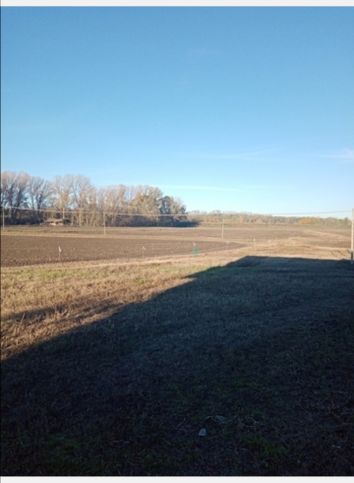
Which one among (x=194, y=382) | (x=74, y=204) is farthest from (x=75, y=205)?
(x=194, y=382)

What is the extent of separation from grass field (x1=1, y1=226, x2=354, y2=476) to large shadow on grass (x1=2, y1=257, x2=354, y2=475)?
0.02m

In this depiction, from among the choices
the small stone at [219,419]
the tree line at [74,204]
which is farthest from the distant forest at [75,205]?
the small stone at [219,419]

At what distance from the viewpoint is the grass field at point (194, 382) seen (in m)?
2.05

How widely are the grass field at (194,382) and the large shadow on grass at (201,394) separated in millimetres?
16

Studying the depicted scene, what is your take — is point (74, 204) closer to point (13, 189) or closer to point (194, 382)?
point (13, 189)

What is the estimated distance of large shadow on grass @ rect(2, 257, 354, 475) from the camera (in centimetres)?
201

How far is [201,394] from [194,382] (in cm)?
36

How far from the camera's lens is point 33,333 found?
6.86m

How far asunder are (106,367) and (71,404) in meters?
1.01

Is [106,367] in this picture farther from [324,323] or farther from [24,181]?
[24,181]

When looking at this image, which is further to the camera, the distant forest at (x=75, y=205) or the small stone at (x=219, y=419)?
the distant forest at (x=75, y=205)

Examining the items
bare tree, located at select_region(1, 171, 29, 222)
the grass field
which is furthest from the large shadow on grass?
bare tree, located at select_region(1, 171, 29, 222)

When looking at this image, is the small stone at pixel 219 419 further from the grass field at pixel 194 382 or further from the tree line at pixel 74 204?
the tree line at pixel 74 204

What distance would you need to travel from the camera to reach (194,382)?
3.96 m
